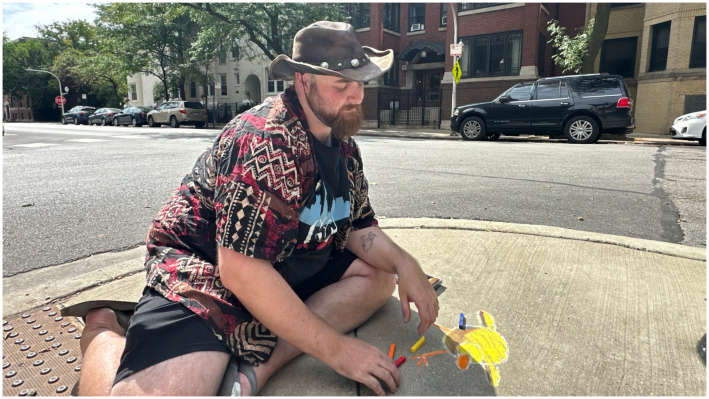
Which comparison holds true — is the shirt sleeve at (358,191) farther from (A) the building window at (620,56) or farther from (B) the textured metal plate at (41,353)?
(A) the building window at (620,56)

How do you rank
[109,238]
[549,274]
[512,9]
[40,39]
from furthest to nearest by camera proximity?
[40,39], [512,9], [109,238], [549,274]

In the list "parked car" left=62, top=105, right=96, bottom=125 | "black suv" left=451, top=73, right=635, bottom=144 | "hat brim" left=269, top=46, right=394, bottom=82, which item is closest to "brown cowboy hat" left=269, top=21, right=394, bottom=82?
"hat brim" left=269, top=46, right=394, bottom=82

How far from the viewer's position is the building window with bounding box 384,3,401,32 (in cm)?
2697

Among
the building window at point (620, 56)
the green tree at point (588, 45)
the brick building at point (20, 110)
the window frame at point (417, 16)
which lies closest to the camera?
the green tree at point (588, 45)

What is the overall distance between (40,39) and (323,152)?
67411mm

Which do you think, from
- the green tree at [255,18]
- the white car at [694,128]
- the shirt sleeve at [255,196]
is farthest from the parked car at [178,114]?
the shirt sleeve at [255,196]

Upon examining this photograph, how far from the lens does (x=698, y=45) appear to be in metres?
17.0

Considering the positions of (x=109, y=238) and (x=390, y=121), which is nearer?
(x=109, y=238)

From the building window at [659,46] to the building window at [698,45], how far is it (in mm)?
934

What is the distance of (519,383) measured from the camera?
5.76ft

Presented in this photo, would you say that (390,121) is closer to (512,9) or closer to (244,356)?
(512,9)

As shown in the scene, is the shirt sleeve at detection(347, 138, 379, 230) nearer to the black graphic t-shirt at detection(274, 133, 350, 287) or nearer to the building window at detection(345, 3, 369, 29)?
the black graphic t-shirt at detection(274, 133, 350, 287)

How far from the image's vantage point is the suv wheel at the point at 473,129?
562 inches

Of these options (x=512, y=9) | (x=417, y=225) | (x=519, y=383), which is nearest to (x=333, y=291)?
(x=519, y=383)
